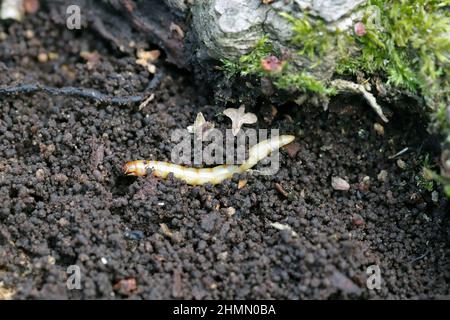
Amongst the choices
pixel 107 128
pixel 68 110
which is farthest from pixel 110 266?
pixel 68 110

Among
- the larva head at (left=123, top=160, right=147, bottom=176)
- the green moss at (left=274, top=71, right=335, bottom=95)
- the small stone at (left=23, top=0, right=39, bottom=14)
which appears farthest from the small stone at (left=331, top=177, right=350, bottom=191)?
the small stone at (left=23, top=0, right=39, bottom=14)

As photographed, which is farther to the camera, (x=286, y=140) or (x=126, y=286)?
(x=286, y=140)

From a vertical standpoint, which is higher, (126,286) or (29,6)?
(29,6)

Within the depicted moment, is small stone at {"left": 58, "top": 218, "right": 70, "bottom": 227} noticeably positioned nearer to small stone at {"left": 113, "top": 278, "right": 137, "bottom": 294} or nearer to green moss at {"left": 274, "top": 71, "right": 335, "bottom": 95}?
small stone at {"left": 113, "top": 278, "right": 137, "bottom": 294}

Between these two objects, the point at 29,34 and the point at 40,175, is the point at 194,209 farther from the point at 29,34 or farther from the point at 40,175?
the point at 29,34

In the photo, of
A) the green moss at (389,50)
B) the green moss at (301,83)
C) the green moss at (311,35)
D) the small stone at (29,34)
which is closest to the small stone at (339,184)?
the green moss at (389,50)

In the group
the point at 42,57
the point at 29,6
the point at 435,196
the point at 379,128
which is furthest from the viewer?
the point at 29,6

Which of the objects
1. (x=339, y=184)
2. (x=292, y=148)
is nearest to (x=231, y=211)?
(x=292, y=148)
